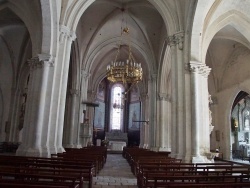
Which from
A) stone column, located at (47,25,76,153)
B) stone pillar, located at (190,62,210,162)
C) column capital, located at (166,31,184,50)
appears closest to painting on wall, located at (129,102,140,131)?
stone pillar, located at (190,62,210,162)

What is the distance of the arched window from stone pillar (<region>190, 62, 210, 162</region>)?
78.4ft

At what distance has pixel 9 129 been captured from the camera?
17859 millimetres

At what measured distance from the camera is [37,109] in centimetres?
976

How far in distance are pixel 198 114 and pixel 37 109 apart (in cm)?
687

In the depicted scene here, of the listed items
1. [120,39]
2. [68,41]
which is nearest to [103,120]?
[120,39]

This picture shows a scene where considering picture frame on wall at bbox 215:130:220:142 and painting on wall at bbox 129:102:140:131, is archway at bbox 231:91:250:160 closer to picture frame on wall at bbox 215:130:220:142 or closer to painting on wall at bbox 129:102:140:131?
picture frame on wall at bbox 215:130:220:142

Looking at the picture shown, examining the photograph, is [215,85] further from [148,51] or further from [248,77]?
[148,51]

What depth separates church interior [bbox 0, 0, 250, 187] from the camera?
10.2 m

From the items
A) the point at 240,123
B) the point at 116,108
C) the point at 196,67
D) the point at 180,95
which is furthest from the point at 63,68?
the point at 240,123

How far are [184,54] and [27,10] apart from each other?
7.97m

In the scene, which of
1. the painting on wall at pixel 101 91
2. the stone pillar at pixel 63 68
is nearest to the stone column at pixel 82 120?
the stone pillar at pixel 63 68

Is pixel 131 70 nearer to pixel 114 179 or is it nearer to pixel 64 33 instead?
pixel 64 33

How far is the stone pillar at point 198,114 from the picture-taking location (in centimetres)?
979

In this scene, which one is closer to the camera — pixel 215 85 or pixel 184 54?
Answer: pixel 184 54
